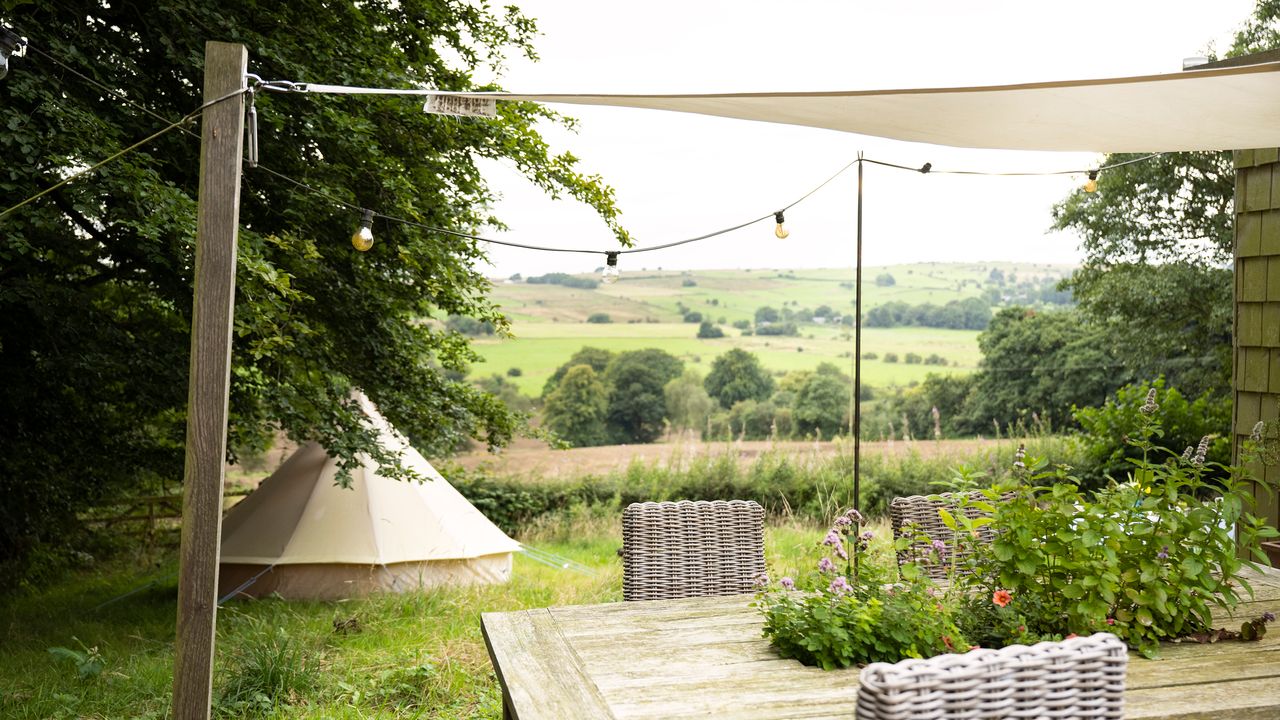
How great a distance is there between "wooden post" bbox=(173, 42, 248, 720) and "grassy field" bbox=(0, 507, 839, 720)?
5.12 feet

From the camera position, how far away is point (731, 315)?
52.3 ft

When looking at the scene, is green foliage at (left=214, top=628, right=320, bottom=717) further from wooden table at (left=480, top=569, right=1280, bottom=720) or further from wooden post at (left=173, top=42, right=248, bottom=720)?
wooden table at (left=480, top=569, right=1280, bottom=720)

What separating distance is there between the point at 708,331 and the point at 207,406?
45.0 ft

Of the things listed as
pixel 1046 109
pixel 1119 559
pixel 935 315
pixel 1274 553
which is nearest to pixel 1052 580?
pixel 1119 559

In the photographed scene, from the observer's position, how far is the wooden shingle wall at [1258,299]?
13.6 ft

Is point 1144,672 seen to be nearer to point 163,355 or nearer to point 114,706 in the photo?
point 114,706

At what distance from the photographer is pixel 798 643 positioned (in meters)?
1.97

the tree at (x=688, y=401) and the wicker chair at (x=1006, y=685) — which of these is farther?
the tree at (x=688, y=401)

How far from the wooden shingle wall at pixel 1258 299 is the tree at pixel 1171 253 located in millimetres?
4696

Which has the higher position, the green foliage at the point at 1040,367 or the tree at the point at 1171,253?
the tree at the point at 1171,253

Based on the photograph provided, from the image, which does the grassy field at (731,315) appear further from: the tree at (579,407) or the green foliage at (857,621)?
the green foliage at (857,621)

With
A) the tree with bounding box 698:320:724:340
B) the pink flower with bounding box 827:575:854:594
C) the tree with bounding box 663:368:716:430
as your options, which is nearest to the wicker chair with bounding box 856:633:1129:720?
the pink flower with bounding box 827:575:854:594

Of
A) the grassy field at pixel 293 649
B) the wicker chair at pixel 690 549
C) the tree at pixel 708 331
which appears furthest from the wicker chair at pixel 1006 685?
the tree at pixel 708 331

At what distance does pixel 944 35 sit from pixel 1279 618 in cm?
1252
